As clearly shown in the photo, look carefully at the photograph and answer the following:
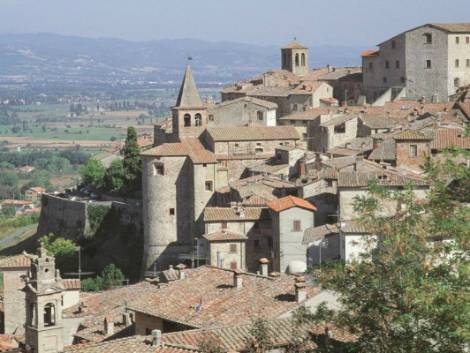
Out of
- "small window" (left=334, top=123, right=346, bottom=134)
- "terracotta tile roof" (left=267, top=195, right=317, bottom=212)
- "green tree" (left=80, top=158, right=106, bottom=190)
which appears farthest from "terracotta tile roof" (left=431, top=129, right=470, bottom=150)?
"green tree" (left=80, top=158, right=106, bottom=190)

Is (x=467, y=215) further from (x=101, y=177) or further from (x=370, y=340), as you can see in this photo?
(x=101, y=177)

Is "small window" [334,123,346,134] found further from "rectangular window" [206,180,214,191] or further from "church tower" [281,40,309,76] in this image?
"church tower" [281,40,309,76]

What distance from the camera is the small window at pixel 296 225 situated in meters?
39.8

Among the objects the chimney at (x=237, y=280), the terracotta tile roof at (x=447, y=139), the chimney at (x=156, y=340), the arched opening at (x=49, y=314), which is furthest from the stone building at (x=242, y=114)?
the chimney at (x=156, y=340)

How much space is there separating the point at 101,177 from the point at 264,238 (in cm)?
2066

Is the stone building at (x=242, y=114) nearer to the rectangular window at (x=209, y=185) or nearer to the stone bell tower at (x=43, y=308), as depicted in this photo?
the rectangular window at (x=209, y=185)

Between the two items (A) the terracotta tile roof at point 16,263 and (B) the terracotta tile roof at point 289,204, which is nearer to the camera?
(A) the terracotta tile roof at point 16,263

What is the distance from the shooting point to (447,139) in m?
45.2

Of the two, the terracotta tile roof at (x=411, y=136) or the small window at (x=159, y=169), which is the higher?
the terracotta tile roof at (x=411, y=136)

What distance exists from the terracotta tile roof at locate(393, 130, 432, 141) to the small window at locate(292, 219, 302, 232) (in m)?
6.25

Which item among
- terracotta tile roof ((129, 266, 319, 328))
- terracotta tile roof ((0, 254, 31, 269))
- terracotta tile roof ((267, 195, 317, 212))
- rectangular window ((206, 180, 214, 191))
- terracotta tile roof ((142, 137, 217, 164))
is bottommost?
terracotta tile roof ((0, 254, 31, 269))

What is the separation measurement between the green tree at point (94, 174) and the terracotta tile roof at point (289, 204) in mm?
19993

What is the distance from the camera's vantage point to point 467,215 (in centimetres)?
1591

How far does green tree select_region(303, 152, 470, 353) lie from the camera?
14.8 metres
